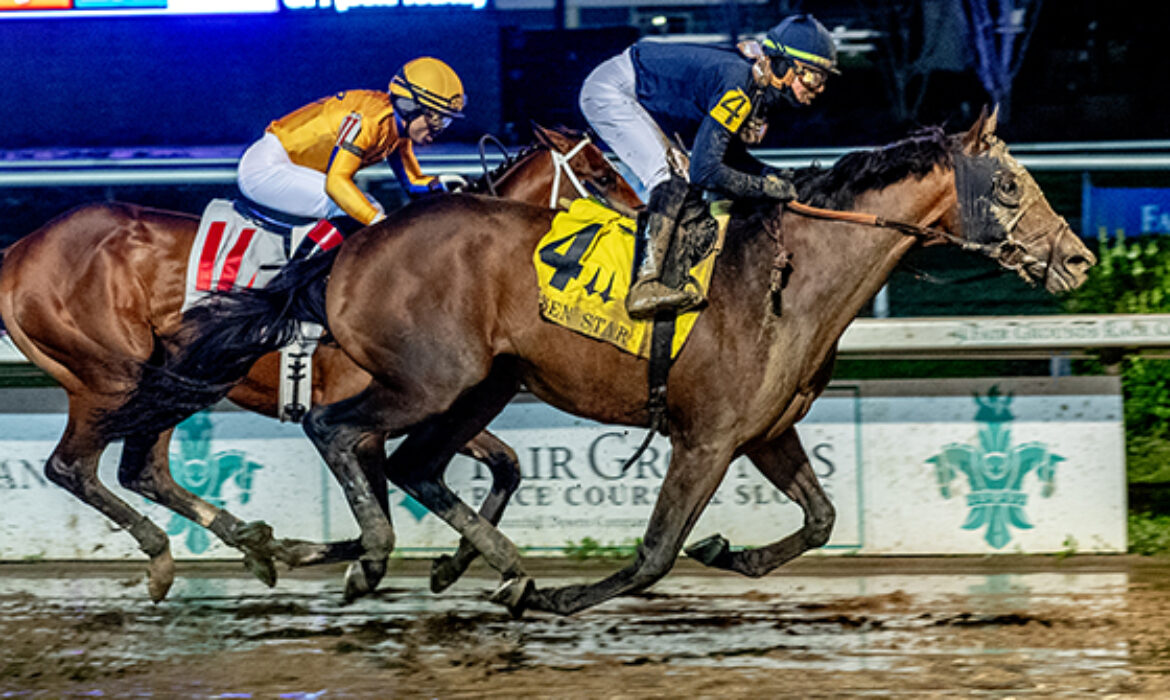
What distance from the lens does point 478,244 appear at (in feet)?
16.4

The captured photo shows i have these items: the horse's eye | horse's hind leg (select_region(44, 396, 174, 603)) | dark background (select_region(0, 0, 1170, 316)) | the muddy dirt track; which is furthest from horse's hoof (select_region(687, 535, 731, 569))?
dark background (select_region(0, 0, 1170, 316))

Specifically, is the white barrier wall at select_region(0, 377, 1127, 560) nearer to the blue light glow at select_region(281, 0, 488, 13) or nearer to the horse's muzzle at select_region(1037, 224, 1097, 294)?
the horse's muzzle at select_region(1037, 224, 1097, 294)

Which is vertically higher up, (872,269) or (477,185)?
(477,185)

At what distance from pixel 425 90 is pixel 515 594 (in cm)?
192

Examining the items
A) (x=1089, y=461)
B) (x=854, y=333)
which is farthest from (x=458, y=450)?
(x=1089, y=461)

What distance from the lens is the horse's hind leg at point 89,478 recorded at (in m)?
5.69

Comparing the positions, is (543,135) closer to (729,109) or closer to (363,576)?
(729,109)

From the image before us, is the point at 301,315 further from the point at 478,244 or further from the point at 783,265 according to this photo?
the point at 783,265

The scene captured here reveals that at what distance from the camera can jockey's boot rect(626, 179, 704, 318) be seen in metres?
4.72

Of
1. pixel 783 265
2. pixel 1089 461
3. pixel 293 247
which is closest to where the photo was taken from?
pixel 783 265

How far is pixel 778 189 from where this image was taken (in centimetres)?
482

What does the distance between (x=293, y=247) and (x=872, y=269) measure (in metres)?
2.19

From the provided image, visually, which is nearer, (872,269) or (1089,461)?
(872,269)

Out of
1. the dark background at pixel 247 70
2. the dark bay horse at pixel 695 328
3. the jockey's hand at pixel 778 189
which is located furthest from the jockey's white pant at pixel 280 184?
the dark background at pixel 247 70
